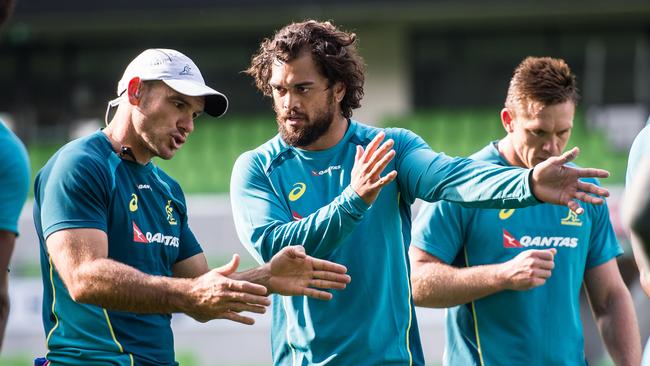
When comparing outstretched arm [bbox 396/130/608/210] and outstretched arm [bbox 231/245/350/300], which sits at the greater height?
outstretched arm [bbox 396/130/608/210]

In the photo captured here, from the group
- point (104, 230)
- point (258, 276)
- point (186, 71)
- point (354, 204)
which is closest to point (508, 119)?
point (354, 204)

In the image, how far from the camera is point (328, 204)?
4102 mm

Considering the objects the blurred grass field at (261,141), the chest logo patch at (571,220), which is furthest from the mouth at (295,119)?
the blurred grass field at (261,141)

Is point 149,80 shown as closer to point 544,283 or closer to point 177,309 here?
point 177,309

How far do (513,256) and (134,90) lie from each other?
5.95 ft

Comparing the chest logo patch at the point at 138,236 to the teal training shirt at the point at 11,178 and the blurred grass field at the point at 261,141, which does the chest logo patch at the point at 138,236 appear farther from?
the blurred grass field at the point at 261,141

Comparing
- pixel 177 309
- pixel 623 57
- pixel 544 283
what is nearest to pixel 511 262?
pixel 544 283

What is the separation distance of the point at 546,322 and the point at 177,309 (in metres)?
1.77

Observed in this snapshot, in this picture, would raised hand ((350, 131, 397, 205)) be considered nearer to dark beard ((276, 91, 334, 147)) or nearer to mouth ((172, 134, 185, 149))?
dark beard ((276, 91, 334, 147))

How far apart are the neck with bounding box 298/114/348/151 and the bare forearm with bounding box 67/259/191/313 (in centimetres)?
90

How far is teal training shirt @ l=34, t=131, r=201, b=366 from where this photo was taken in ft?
12.6

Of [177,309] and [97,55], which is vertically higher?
Answer: [97,55]

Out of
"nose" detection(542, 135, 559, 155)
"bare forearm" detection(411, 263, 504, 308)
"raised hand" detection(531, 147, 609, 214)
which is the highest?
"nose" detection(542, 135, 559, 155)

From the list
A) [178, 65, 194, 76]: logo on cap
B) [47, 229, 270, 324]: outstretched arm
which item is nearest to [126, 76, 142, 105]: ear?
[178, 65, 194, 76]: logo on cap
